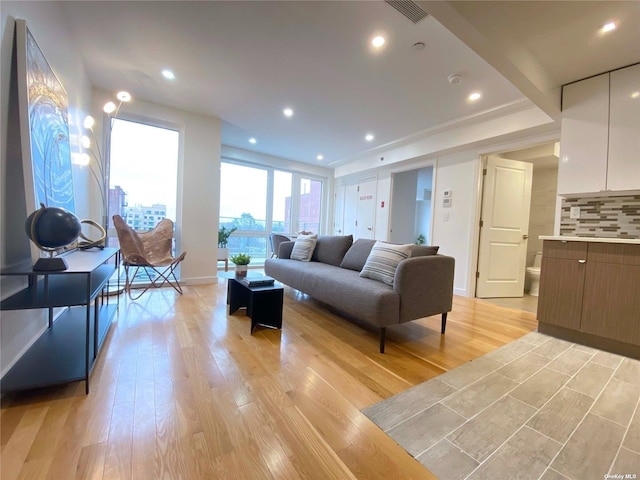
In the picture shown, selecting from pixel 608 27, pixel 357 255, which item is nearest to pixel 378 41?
pixel 608 27

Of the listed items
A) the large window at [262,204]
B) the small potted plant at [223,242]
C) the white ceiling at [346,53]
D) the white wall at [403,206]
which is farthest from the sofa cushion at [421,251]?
the large window at [262,204]

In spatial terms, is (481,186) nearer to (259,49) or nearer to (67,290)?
(259,49)

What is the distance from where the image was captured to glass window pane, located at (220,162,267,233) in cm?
549

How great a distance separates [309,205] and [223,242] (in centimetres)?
241

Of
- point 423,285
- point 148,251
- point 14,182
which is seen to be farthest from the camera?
point 148,251

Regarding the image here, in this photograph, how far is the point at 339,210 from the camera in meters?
6.59

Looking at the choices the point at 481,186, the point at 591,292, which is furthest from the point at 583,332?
the point at 481,186

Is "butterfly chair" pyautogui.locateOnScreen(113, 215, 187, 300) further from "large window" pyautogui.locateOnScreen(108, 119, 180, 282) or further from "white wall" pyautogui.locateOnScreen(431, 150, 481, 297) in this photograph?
"white wall" pyautogui.locateOnScreen(431, 150, 481, 297)

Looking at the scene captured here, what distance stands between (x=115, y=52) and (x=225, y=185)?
303 centimetres

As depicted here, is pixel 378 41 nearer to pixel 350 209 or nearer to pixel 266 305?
pixel 266 305

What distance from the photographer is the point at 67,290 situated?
1518mm

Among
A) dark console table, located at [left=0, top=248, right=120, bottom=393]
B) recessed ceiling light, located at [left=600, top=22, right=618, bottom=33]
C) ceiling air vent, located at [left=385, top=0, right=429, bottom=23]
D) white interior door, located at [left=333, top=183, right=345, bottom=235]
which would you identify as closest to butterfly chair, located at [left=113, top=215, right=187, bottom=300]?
dark console table, located at [left=0, top=248, right=120, bottom=393]

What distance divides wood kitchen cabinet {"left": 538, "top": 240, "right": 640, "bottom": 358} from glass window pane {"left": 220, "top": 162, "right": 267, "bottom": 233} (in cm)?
498

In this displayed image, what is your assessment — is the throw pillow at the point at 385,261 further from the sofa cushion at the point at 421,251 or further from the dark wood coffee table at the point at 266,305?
the dark wood coffee table at the point at 266,305
